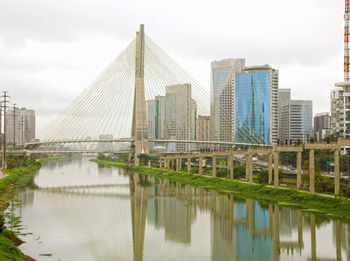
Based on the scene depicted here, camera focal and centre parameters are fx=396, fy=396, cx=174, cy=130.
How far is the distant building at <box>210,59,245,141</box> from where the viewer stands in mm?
65438

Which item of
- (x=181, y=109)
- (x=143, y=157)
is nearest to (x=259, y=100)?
(x=181, y=109)

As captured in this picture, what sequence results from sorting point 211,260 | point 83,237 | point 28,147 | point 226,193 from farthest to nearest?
point 28,147
point 226,193
point 83,237
point 211,260

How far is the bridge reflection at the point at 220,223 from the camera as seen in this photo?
37.3 ft

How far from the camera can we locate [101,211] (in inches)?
712

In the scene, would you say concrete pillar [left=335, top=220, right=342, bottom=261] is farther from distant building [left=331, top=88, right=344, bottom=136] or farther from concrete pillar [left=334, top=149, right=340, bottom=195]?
distant building [left=331, top=88, right=344, bottom=136]

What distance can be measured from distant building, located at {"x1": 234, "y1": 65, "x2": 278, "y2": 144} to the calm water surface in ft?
126

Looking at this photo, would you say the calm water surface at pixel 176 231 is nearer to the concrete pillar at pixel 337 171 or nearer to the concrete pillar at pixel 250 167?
the concrete pillar at pixel 337 171

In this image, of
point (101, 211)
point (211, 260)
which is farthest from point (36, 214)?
point (211, 260)

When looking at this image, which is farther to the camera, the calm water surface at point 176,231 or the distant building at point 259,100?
the distant building at point 259,100

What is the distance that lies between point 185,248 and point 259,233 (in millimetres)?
3099

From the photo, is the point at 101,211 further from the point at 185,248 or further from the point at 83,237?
the point at 185,248

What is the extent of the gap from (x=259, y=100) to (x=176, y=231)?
1822 inches

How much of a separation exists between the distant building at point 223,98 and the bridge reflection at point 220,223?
132 feet

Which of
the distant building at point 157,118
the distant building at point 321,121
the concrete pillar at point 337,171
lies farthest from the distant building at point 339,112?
the distant building at point 157,118
